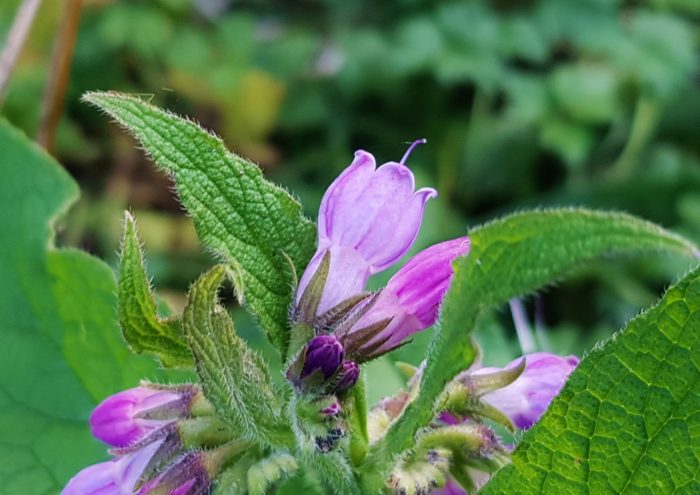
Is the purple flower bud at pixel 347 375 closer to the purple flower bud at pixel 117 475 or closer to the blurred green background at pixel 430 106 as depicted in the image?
the purple flower bud at pixel 117 475

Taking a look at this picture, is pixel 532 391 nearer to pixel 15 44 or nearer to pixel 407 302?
pixel 407 302

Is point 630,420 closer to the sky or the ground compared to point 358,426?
closer to the sky

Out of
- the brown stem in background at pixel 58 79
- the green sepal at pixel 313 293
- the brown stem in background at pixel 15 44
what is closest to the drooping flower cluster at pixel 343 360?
the green sepal at pixel 313 293

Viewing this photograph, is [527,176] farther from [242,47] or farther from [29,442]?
[29,442]

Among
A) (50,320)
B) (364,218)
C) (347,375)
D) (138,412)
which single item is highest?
(364,218)

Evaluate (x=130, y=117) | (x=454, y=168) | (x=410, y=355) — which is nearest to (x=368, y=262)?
(x=130, y=117)

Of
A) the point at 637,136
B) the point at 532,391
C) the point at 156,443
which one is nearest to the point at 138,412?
the point at 156,443

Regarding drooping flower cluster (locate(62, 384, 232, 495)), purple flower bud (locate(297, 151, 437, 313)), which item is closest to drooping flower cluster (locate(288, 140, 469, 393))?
purple flower bud (locate(297, 151, 437, 313))
